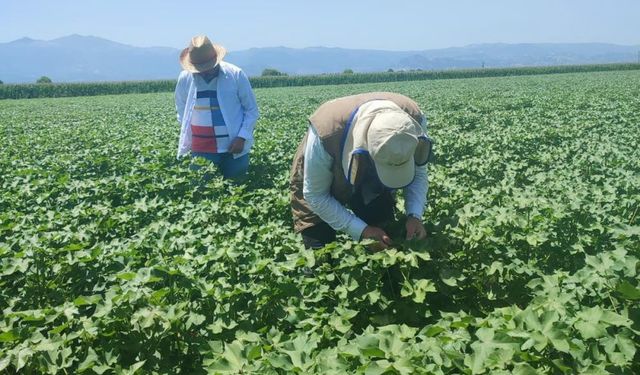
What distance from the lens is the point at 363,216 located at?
10.6 ft

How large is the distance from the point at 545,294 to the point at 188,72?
3661mm

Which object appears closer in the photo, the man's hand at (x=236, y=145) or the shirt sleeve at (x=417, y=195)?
the shirt sleeve at (x=417, y=195)

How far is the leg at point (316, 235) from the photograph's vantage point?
3246mm

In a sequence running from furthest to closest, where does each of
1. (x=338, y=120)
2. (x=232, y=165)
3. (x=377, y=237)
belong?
(x=232, y=165), (x=377, y=237), (x=338, y=120)

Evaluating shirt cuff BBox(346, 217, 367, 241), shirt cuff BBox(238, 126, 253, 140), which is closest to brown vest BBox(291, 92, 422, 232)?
shirt cuff BBox(346, 217, 367, 241)

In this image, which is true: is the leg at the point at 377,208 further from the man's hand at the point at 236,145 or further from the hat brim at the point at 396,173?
the man's hand at the point at 236,145

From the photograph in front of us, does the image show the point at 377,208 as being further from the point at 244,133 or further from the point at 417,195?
the point at 244,133

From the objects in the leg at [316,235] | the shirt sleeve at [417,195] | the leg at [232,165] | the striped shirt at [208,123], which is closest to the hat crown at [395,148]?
the shirt sleeve at [417,195]

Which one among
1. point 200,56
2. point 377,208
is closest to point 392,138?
point 377,208

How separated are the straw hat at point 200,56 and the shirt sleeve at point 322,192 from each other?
2112 mm

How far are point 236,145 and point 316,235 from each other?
194 cm

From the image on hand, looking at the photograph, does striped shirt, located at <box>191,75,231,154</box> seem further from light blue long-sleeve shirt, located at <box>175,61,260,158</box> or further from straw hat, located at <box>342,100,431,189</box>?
straw hat, located at <box>342,100,431,189</box>

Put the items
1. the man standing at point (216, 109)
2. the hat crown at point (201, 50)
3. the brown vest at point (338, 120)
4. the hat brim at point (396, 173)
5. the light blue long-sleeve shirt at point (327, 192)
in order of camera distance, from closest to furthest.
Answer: the hat brim at point (396, 173) → the brown vest at point (338, 120) → the light blue long-sleeve shirt at point (327, 192) → the hat crown at point (201, 50) → the man standing at point (216, 109)

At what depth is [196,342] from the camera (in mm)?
2295
